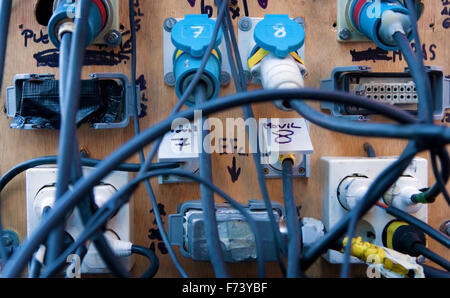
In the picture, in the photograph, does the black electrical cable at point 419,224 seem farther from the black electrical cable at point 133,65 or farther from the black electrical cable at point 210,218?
the black electrical cable at point 133,65

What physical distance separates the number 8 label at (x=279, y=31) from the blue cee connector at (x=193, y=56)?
8cm

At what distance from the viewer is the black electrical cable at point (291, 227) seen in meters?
0.34

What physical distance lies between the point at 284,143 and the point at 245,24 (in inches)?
8.3

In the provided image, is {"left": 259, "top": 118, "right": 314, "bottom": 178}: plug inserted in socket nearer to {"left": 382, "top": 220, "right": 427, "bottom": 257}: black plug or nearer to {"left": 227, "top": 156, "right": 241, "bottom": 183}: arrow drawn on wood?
{"left": 227, "top": 156, "right": 241, "bottom": 183}: arrow drawn on wood

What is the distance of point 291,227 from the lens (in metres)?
0.39

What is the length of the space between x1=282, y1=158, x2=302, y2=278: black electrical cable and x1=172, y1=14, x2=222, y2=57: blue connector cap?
203 mm

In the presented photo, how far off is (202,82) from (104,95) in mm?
182

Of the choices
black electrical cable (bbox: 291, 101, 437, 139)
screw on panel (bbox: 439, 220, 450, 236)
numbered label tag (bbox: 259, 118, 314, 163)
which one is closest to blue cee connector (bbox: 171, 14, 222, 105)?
numbered label tag (bbox: 259, 118, 314, 163)

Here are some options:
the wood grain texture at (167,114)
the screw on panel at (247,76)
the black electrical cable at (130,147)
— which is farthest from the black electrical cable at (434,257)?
the screw on panel at (247,76)

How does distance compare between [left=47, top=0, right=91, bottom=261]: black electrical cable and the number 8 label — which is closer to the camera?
[left=47, top=0, right=91, bottom=261]: black electrical cable

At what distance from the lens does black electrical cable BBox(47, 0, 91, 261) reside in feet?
0.96

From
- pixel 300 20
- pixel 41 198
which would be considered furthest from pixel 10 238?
pixel 300 20
